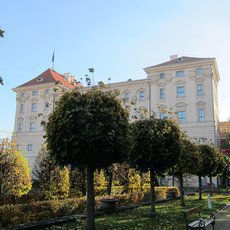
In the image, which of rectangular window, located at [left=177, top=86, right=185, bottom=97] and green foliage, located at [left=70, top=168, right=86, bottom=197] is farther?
rectangular window, located at [left=177, top=86, right=185, bottom=97]

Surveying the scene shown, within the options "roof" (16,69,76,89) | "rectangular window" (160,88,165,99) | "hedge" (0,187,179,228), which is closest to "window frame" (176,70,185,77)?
"rectangular window" (160,88,165,99)

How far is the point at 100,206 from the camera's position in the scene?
46.8 ft

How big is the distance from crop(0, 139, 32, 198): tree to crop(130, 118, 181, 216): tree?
18.7 ft

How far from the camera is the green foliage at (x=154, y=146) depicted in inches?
492

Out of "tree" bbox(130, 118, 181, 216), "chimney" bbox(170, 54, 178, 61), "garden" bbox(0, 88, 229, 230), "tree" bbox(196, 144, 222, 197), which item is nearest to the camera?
"garden" bbox(0, 88, 229, 230)

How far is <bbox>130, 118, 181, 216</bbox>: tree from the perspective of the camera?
492 inches

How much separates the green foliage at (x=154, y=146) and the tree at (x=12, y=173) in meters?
5.73

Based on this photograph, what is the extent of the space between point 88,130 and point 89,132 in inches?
Result: 2.7

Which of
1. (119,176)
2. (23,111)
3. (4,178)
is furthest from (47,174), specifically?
(23,111)

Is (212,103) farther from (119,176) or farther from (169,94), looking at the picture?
(119,176)

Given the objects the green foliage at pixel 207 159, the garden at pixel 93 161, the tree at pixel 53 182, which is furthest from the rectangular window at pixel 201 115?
the tree at pixel 53 182

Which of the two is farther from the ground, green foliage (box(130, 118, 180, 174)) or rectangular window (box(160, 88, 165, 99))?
rectangular window (box(160, 88, 165, 99))

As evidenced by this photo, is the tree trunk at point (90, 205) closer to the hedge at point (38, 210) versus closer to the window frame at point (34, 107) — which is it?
the hedge at point (38, 210)

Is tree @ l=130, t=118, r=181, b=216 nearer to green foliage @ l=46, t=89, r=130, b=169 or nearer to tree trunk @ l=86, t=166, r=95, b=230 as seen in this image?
green foliage @ l=46, t=89, r=130, b=169
